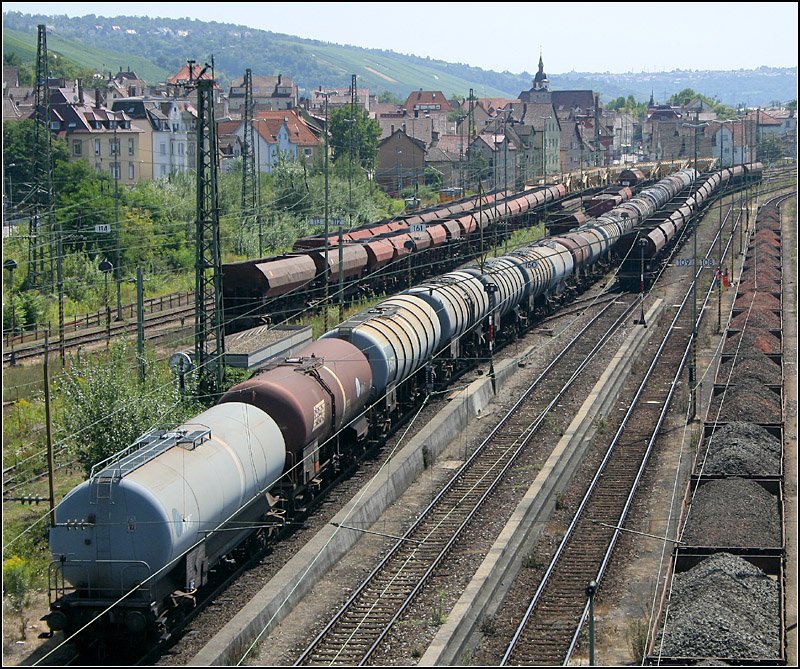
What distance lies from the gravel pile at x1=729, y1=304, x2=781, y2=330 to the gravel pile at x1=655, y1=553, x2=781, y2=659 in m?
26.6

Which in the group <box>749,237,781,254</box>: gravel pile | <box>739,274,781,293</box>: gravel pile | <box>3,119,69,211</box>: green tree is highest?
<box>3,119,69,211</box>: green tree

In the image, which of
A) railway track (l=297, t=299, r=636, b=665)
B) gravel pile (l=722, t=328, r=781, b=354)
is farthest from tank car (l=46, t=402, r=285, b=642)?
gravel pile (l=722, t=328, r=781, b=354)

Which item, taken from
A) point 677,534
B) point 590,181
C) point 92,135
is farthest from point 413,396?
point 590,181

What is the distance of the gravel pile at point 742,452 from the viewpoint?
92.9 ft

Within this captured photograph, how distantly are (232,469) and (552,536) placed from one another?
8264 mm

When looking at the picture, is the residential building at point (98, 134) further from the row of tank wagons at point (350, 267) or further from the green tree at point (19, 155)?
the row of tank wagons at point (350, 267)

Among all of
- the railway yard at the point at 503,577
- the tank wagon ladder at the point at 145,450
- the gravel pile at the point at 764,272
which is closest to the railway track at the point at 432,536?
the railway yard at the point at 503,577

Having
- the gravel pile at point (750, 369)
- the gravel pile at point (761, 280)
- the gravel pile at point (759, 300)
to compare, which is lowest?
the gravel pile at point (750, 369)

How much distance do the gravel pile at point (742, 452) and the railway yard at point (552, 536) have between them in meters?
0.07

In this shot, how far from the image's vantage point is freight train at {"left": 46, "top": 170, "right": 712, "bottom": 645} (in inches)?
717

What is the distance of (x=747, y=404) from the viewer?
34562 mm

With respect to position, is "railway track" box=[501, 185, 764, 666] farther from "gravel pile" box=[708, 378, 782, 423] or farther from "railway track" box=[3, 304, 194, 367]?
"railway track" box=[3, 304, 194, 367]

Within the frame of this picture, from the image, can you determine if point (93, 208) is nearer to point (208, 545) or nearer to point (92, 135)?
point (92, 135)

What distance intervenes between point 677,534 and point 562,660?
6.65 metres
